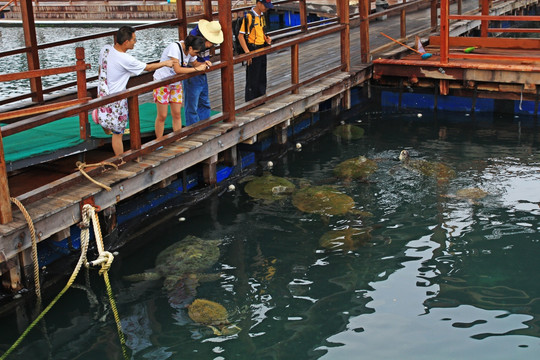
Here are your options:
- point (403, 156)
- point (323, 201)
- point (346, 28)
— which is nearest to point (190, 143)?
point (323, 201)

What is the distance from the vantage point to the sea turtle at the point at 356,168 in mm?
10281

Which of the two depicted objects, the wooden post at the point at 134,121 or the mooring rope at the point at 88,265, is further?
the wooden post at the point at 134,121

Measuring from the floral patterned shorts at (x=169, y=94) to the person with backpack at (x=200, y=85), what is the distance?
13.7 inches

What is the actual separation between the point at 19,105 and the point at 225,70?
3.10m

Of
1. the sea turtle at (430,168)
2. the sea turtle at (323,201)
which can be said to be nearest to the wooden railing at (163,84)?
the sea turtle at (323,201)

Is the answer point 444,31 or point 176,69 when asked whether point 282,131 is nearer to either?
point 176,69

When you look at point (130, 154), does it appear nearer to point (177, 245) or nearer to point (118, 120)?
point (118, 120)

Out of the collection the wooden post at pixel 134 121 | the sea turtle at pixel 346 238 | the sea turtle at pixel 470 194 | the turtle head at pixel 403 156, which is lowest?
the sea turtle at pixel 346 238

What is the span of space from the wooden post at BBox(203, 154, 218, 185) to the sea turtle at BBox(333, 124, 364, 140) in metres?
3.53

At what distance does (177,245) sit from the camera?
8062mm

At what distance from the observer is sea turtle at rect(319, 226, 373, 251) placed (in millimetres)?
8055

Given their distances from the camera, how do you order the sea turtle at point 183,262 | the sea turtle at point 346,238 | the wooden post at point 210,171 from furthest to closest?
the wooden post at point 210,171
the sea turtle at point 346,238
the sea turtle at point 183,262

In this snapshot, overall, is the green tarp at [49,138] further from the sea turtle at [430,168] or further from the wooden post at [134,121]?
the sea turtle at [430,168]

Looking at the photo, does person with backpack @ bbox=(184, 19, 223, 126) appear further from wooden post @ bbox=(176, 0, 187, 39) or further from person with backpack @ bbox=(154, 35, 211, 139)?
wooden post @ bbox=(176, 0, 187, 39)
